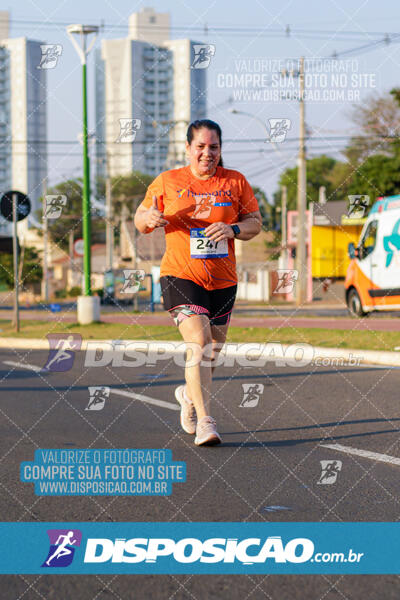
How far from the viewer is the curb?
11.2 m

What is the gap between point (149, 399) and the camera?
313 inches

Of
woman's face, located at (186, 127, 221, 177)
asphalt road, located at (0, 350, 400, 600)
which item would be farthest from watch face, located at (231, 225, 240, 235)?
asphalt road, located at (0, 350, 400, 600)

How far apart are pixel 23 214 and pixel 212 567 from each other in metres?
14.4

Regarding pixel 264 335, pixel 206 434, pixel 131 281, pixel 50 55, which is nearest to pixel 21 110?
pixel 264 335

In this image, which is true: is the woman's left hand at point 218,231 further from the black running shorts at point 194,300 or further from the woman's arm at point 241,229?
the black running shorts at point 194,300

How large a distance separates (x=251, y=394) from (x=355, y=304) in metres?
13.8

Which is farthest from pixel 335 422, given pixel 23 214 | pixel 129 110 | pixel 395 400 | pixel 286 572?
pixel 129 110

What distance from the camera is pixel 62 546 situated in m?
3.56

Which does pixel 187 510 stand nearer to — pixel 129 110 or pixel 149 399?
pixel 149 399

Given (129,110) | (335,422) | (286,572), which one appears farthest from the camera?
(129,110)

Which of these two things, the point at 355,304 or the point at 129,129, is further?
the point at 355,304

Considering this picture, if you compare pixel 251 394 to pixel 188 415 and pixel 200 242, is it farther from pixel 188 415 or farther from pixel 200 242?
pixel 200 242

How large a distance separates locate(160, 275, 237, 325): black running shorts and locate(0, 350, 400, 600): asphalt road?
0.87 meters

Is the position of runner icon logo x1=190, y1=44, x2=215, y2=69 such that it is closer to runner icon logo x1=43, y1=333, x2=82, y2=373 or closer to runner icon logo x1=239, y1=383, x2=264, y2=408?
runner icon logo x1=239, y1=383, x2=264, y2=408
